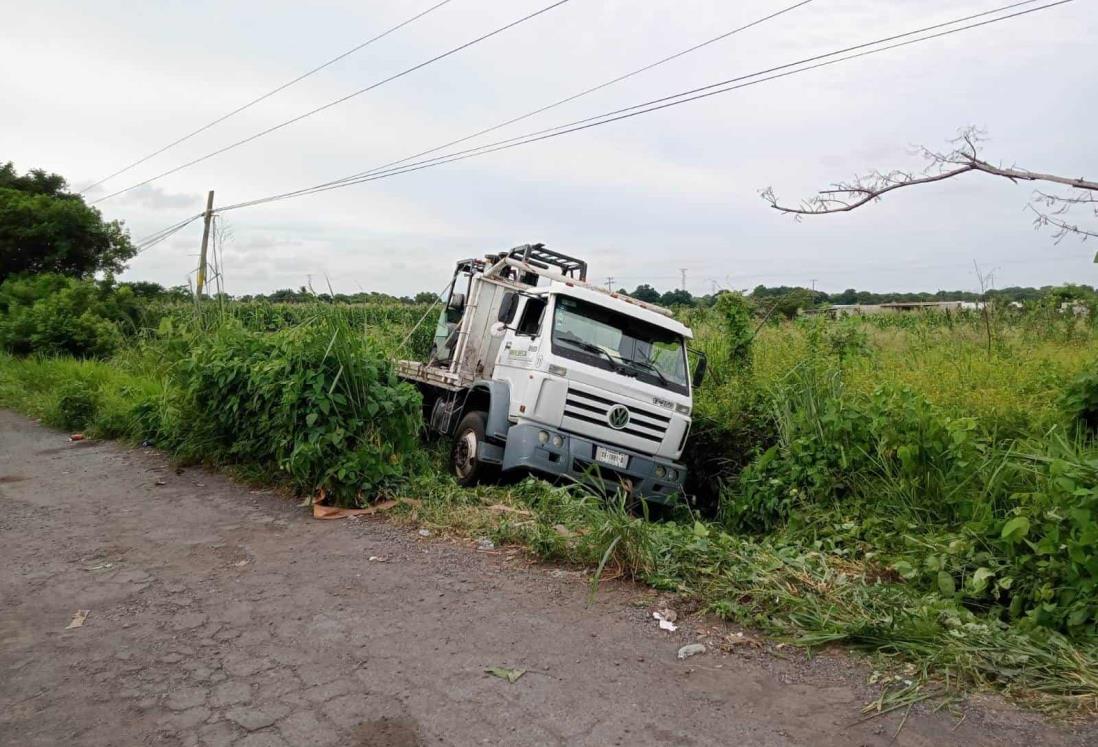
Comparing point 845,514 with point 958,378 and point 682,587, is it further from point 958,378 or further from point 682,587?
point 958,378

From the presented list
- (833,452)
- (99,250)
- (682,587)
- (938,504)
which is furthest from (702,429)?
(99,250)

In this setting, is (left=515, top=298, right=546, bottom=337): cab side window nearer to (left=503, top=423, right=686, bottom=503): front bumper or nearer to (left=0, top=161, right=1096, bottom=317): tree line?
(left=503, top=423, right=686, bottom=503): front bumper

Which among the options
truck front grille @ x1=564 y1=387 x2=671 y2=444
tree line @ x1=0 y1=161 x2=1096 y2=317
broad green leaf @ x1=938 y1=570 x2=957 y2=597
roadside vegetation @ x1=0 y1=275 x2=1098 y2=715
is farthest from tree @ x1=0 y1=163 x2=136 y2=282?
broad green leaf @ x1=938 y1=570 x2=957 y2=597

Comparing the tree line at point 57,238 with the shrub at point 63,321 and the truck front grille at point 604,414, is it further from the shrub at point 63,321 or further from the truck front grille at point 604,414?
the truck front grille at point 604,414

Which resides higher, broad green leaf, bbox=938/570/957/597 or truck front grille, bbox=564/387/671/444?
truck front grille, bbox=564/387/671/444

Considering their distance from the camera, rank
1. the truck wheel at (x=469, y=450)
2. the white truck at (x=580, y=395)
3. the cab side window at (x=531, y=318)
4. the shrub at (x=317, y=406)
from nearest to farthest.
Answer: the shrub at (x=317, y=406) < the white truck at (x=580, y=395) < the truck wheel at (x=469, y=450) < the cab side window at (x=531, y=318)

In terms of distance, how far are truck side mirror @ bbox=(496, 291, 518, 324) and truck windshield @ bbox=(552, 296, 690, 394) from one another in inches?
23.7

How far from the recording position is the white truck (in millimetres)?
7523

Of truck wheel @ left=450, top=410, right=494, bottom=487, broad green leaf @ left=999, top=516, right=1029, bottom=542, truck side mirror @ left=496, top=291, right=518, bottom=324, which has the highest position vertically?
truck side mirror @ left=496, top=291, right=518, bottom=324

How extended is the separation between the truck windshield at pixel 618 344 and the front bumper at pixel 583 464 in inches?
33.9

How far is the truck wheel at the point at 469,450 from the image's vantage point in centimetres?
802

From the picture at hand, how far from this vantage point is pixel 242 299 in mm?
10773

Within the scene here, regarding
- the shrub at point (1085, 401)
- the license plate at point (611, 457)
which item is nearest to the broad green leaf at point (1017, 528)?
the shrub at point (1085, 401)

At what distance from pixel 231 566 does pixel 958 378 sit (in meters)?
7.24
